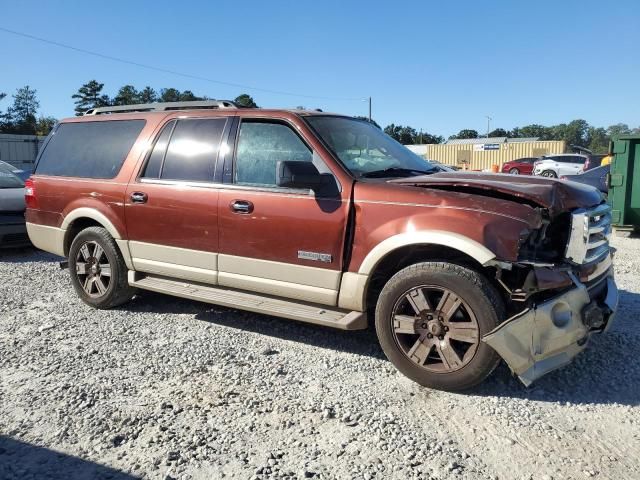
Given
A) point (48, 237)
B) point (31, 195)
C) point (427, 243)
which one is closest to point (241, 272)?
point (427, 243)

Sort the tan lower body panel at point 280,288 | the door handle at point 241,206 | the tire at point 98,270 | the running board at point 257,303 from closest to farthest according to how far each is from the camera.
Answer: the running board at point 257,303, the tan lower body panel at point 280,288, the door handle at point 241,206, the tire at point 98,270

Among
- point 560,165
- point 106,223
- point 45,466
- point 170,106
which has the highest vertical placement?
point 170,106

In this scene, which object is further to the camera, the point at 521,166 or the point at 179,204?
the point at 521,166

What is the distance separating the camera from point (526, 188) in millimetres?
3549

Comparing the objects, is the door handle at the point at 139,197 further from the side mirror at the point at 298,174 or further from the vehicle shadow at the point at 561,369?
the side mirror at the point at 298,174

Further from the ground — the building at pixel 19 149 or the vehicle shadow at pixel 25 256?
the building at pixel 19 149

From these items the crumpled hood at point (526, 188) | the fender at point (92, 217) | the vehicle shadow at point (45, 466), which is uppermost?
Result: the crumpled hood at point (526, 188)

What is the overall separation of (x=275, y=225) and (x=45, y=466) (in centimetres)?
222

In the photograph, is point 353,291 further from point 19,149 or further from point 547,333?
point 19,149

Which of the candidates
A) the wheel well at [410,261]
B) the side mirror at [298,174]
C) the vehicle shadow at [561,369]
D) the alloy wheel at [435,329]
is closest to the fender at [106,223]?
the vehicle shadow at [561,369]

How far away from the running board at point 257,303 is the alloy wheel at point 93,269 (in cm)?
41

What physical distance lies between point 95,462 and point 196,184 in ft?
8.23

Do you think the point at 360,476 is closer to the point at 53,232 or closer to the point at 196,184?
the point at 196,184

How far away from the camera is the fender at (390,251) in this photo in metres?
3.39
